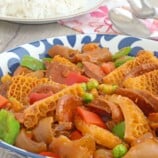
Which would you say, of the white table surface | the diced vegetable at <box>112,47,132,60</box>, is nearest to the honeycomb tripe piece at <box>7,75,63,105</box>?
the diced vegetable at <box>112,47,132,60</box>

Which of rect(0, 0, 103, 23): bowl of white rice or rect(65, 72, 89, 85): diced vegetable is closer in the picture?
rect(65, 72, 89, 85): diced vegetable

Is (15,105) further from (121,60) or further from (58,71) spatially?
(121,60)

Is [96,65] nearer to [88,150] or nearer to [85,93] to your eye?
[85,93]

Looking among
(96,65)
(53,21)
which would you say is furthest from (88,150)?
(53,21)

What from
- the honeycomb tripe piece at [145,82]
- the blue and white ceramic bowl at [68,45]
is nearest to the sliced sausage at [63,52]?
the blue and white ceramic bowl at [68,45]

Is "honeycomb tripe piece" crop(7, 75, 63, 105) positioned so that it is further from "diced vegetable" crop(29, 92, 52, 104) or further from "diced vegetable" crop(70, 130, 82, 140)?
"diced vegetable" crop(70, 130, 82, 140)

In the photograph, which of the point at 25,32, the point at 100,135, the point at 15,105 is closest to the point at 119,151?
the point at 100,135

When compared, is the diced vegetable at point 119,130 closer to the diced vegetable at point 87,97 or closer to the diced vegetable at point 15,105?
the diced vegetable at point 87,97
